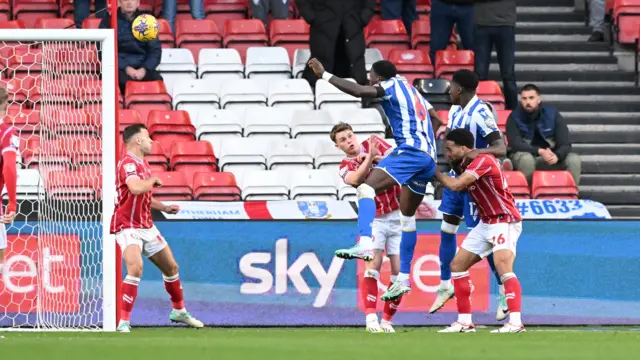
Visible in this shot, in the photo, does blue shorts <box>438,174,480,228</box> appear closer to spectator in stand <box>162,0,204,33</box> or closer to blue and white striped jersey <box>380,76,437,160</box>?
blue and white striped jersey <box>380,76,437,160</box>

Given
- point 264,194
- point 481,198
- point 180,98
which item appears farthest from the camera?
point 180,98

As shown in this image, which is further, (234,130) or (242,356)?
(234,130)

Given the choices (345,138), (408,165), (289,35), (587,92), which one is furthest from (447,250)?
(587,92)

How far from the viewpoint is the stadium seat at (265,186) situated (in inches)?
579

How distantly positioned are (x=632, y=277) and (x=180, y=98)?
5.32m

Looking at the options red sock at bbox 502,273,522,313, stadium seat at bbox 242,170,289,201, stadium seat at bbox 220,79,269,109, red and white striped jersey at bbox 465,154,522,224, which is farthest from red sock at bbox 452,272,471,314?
stadium seat at bbox 220,79,269,109

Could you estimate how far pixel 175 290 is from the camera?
12477mm

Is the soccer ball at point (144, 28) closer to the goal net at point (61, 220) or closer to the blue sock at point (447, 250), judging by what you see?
the goal net at point (61, 220)

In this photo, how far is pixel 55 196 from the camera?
520 inches

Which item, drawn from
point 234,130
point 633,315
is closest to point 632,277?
point 633,315

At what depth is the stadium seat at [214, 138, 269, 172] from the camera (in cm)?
1527

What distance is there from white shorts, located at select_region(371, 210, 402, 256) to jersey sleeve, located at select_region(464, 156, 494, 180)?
4.14ft

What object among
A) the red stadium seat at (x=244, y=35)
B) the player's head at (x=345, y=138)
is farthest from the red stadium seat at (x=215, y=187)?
the red stadium seat at (x=244, y=35)

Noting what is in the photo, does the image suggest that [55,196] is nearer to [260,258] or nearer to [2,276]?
[2,276]
